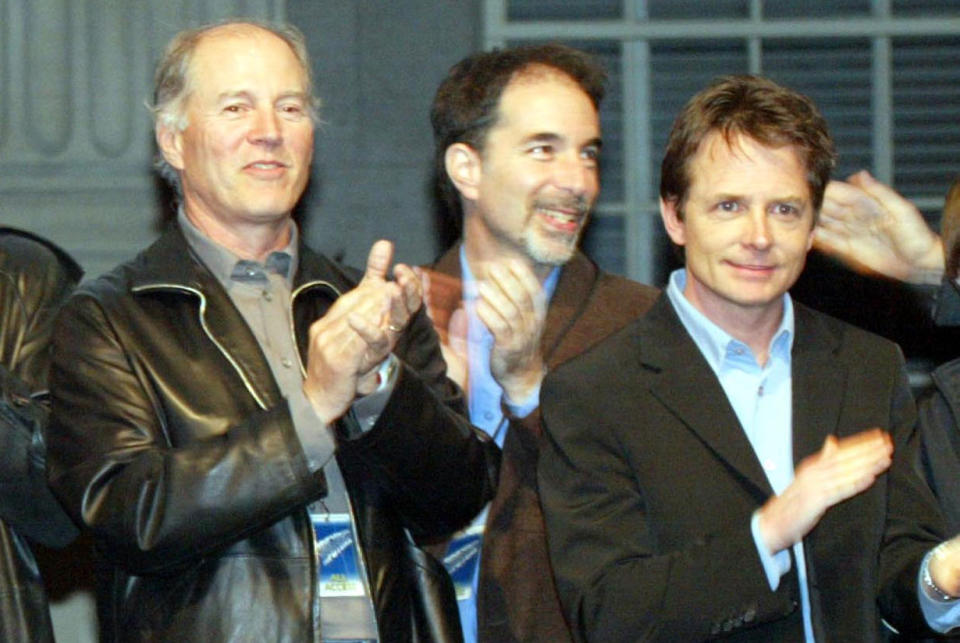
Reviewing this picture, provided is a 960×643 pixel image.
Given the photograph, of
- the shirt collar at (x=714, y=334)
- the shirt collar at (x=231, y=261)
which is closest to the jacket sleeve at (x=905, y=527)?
the shirt collar at (x=714, y=334)

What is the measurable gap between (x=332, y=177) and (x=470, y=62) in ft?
3.12

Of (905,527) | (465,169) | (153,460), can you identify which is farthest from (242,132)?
(905,527)

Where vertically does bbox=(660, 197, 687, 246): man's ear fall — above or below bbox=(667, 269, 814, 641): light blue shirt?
above

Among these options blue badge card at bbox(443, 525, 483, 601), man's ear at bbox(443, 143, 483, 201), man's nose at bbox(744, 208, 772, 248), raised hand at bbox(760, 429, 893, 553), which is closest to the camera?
raised hand at bbox(760, 429, 893, 553)

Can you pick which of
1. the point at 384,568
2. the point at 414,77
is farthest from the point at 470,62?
the point at 384,568

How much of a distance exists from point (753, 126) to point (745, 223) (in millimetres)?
180

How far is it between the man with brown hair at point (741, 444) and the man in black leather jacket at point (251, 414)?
306mm

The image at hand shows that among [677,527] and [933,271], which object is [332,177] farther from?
[677,527]

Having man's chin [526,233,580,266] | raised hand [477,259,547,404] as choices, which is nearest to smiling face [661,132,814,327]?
raised hand [477,259,547,404]

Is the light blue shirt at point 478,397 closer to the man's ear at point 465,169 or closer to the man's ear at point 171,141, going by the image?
the man's ear at point 465,169

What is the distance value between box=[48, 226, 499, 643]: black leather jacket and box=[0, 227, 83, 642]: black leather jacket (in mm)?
232

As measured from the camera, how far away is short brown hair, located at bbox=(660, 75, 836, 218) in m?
3.05

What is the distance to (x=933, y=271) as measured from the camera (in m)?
3.61

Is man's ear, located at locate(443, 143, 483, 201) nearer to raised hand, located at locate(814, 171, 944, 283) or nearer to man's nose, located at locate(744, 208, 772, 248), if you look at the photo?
raised hand, located at locate(814, 171, 944, 283)
